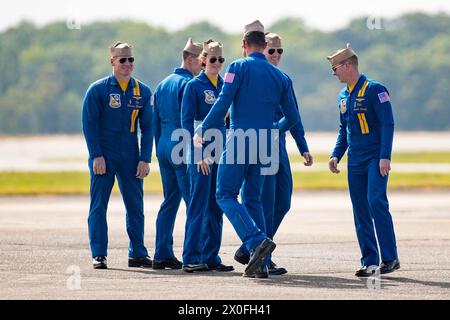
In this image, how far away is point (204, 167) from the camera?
11.2 m

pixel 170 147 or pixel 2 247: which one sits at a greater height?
pixel 170 147

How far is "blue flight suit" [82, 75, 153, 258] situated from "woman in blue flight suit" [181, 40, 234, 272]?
84 centimetres

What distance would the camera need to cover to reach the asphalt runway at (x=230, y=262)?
9.70m

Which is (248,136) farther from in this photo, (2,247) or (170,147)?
(2,247)

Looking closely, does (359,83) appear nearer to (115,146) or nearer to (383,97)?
(383,97)

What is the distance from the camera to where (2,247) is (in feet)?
45.3

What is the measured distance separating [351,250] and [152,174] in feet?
84.6

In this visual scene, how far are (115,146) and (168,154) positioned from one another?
0.59 meters

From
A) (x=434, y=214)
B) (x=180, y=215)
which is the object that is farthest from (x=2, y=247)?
(x=434, y=214)

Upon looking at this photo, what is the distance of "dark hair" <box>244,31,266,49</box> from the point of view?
35.7ft

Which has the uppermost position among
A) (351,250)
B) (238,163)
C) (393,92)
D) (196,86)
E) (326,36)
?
(326,36)
